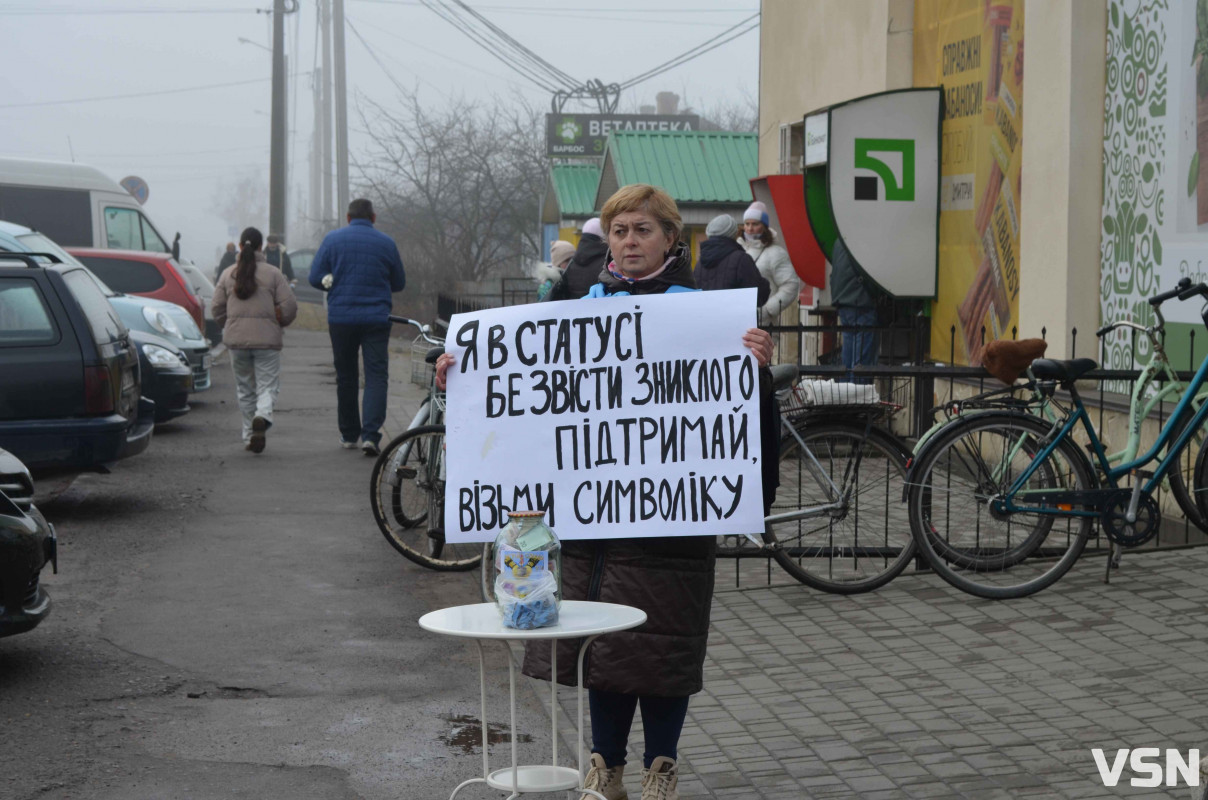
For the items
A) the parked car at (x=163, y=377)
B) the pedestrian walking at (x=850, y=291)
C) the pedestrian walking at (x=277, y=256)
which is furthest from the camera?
the pedestrian walking at (x=277, y=256)

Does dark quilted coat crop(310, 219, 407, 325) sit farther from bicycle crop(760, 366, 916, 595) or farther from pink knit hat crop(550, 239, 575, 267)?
bicycle crop(760, 366, 916, 595)

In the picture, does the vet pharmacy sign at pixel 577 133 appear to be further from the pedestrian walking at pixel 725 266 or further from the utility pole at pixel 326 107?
the pedestrian walking at pixel 725 266

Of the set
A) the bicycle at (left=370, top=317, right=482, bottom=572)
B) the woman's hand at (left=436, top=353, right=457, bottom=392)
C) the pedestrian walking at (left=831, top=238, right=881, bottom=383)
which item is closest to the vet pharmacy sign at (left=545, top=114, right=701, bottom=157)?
the pedestrian walking at (left=831, top=238, right=881, bottom=383)

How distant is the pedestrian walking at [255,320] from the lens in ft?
41.5

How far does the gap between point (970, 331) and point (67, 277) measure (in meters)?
6.91

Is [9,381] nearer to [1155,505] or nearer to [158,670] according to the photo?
[158,670]

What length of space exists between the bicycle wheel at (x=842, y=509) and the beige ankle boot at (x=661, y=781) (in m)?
2.85

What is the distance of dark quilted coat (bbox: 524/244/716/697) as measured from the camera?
403 cm

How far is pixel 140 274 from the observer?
17625 mm

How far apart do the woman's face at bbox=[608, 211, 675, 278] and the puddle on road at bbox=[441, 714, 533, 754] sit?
1925mm

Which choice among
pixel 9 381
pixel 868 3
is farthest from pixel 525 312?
pixel 868 3

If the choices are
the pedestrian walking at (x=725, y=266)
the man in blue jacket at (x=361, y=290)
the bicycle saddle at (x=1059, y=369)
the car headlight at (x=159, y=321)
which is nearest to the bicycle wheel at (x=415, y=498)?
the pedestrian walking at (x=725, y=266)

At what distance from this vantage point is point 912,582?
746 centimetres

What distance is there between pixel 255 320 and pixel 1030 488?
776 centimetres
